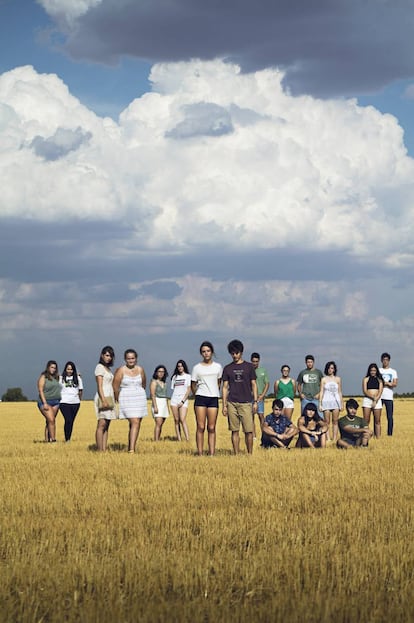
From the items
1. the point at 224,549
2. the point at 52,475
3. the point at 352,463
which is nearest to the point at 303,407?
the point at 352,463

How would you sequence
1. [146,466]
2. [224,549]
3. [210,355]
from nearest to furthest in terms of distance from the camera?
[224,549] < [146,466] < [210,355]

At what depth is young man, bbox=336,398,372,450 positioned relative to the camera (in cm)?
2119

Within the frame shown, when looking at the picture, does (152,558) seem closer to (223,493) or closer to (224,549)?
(224,549)

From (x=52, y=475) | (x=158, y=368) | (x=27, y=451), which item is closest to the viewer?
(x=52, y=475)

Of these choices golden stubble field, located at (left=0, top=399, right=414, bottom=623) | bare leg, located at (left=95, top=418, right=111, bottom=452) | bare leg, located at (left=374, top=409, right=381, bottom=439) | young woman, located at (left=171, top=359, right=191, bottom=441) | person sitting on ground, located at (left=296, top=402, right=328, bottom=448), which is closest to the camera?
golden stubble field, located at (left=0, top=399, right=414, bottom=623)

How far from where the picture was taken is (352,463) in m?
17.3

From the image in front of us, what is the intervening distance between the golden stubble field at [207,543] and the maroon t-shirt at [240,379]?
2353 millimetres

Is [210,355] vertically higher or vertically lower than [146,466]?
higher

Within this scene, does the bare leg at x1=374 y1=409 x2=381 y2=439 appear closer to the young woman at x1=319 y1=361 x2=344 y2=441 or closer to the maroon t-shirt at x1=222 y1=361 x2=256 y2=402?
the young woman at x1=319 y1=361 x2=344 y2=441

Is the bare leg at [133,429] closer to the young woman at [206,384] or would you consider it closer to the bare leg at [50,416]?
the young woman at [206,384]

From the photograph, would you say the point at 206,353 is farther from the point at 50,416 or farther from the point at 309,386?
the point at 50,416

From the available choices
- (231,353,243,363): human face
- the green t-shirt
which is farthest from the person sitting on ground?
(231,353,243,363): human face

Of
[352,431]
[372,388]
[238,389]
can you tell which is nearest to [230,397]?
[238,389]

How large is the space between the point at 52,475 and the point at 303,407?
8813 mm
